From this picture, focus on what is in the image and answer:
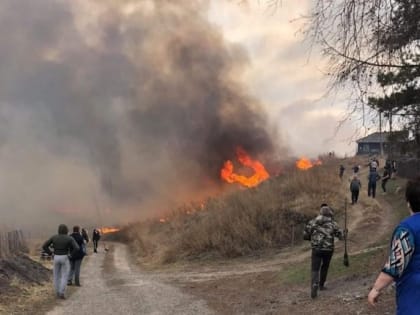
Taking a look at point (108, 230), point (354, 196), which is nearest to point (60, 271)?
point (354, 196)

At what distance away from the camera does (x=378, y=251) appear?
14.8 m

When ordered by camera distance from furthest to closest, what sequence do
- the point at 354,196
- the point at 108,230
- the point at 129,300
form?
the point at 108,230 → the point at 354,196 → the point at 129,300

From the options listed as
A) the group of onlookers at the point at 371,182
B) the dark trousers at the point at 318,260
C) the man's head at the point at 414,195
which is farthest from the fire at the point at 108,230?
the man's head at the point at 414,195

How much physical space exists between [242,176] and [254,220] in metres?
18.3

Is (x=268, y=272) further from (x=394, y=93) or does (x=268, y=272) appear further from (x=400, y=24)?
(x=400, y=24)

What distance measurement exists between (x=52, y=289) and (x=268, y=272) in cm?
659

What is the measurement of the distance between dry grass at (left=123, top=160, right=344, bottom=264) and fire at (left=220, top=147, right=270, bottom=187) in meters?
10.8

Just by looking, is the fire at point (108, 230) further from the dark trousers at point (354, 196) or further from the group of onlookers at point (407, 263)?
the group of onlookers at point (407, 263)

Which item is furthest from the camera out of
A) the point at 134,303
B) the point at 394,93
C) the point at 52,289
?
the point at 52,289

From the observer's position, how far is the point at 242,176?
4169 centimetres

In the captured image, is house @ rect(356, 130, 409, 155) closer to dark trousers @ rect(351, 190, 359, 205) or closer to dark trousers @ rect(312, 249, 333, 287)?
dark trousers @ rect(312, 249, 333, 287)

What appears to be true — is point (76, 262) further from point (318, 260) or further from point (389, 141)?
point (389, 141)

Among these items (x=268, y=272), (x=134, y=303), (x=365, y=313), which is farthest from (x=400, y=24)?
(x=268, y=272)

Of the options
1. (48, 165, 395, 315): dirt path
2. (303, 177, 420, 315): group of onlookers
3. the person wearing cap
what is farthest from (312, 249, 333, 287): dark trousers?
(303, 177, 420, 315): group of onlookers
